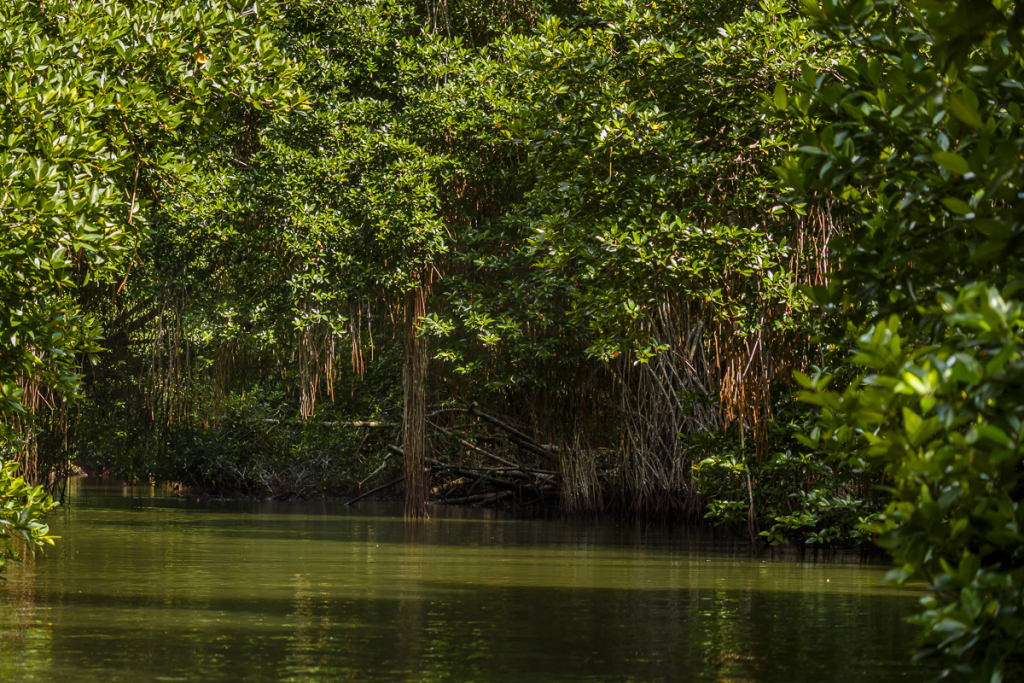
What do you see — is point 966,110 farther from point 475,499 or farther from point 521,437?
point 475,499

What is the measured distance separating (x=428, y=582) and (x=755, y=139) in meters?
5.23

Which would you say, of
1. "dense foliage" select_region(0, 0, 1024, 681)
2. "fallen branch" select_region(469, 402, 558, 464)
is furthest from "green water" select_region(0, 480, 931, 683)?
"fallen branch" select_region(469, 402, 558, 464)

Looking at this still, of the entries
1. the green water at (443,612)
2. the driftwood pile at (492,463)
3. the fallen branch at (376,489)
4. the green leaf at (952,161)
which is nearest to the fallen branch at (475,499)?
the driftwood pile at (492,463)

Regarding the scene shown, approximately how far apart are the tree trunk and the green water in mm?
2473

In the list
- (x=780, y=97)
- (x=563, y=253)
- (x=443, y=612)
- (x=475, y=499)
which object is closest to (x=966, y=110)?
(x=780, y=97)

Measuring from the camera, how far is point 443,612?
935 centimetres

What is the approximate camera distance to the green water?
706cm

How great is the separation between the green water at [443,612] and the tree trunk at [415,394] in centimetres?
247

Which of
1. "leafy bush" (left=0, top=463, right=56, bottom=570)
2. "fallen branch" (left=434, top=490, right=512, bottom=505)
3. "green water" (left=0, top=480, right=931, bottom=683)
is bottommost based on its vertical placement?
"green water" (left=0, top=480, right=931, bottom=683)

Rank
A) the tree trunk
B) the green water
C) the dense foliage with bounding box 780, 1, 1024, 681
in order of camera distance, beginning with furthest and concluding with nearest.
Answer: the tree trunk → the green water → the dense foliage with bounding box 780, 1, 1024, 681

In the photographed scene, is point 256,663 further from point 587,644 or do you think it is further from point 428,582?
point 428,582

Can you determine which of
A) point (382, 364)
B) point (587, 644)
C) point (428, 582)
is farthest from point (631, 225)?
point (382, 364)

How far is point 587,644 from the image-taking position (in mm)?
7934

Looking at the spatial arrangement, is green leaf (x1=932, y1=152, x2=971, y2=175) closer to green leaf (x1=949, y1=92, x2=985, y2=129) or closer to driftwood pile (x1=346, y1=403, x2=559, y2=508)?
green leaf (x1=949, y1=92, x2=985, y2=129)
